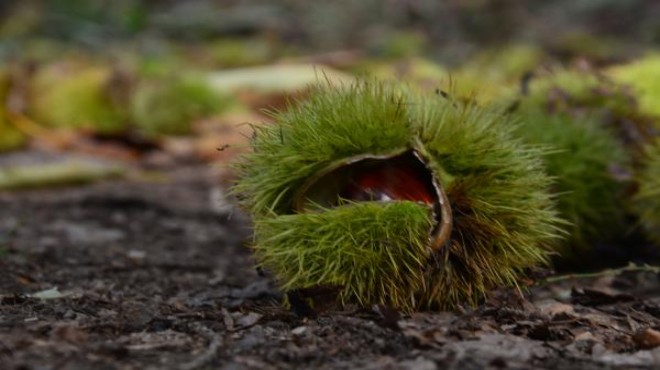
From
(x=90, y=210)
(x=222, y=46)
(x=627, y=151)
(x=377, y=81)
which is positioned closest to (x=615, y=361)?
(x=377, y=81)

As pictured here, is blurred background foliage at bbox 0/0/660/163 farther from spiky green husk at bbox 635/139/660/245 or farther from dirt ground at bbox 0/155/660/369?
spiky green husk at bbox 635/139/660/245

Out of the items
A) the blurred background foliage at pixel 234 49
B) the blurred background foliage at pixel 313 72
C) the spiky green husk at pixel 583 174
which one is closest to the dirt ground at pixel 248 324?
the spiky green husk at pixel 583 174

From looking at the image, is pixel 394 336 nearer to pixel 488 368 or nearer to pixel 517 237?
pixel 488 368

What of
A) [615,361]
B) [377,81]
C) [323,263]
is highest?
[377,81]

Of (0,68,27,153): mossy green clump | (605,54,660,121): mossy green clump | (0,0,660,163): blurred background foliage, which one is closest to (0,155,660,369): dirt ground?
(605,54,660,121): mossy green clump

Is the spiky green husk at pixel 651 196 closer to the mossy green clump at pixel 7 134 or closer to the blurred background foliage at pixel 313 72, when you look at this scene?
the blurred background foliage at pixel 313 72

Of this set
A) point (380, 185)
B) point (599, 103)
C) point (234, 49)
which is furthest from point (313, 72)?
point (380, 185)
